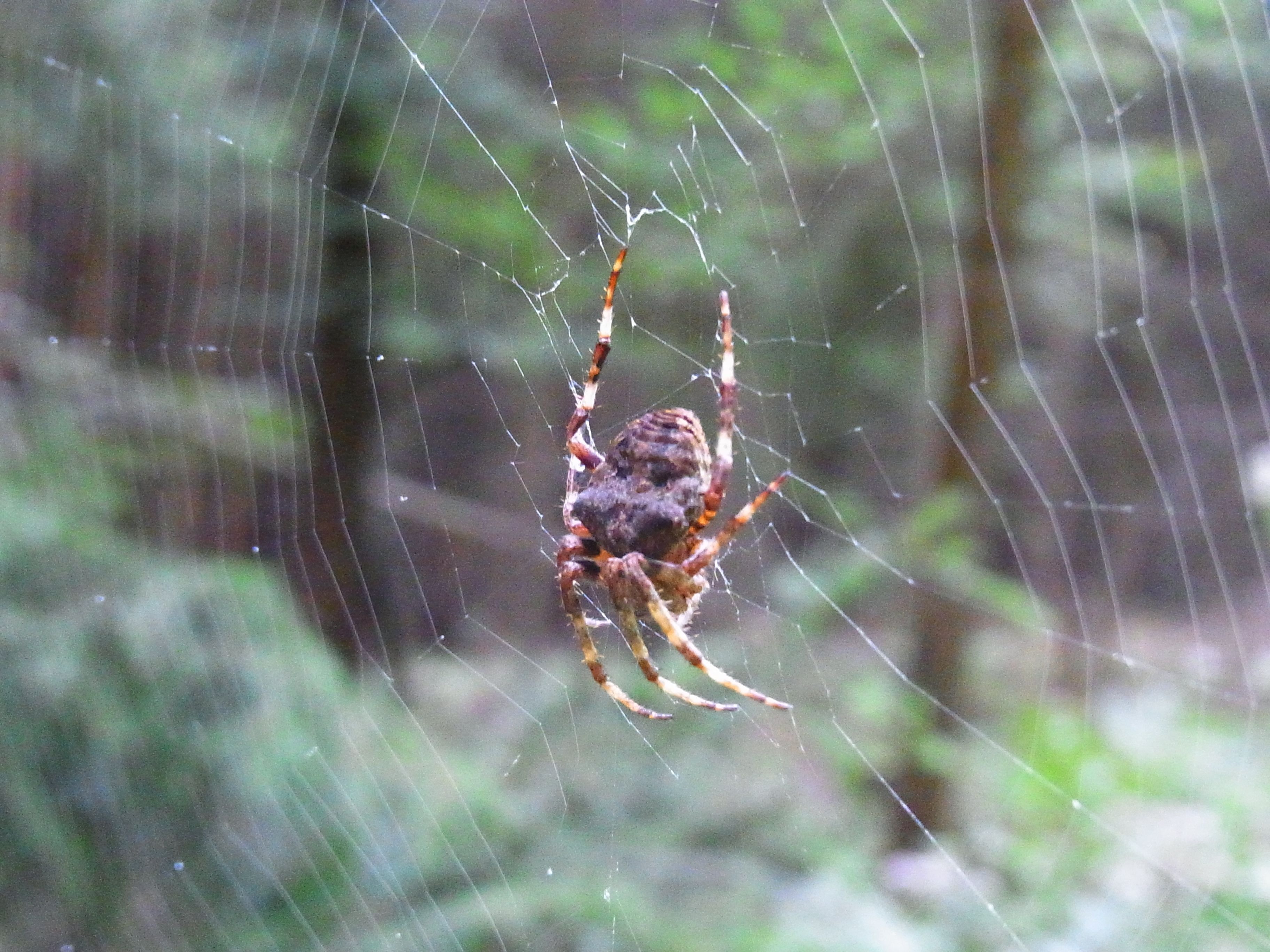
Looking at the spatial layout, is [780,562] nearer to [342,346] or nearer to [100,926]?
[342,346]

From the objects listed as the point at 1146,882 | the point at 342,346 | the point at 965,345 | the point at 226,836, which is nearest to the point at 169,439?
the point at 342,346

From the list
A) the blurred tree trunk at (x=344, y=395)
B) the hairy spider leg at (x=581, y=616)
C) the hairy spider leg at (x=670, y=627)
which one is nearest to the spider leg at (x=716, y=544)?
the hairy spider leg at (x=670, y=627)

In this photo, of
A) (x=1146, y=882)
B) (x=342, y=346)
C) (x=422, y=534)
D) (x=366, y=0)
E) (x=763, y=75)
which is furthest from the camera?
(x=422, y=534)

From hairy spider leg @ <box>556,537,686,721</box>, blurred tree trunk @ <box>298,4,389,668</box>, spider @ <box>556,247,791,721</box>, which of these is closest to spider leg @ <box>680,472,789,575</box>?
spider @ <box>556,247,791,721</box>

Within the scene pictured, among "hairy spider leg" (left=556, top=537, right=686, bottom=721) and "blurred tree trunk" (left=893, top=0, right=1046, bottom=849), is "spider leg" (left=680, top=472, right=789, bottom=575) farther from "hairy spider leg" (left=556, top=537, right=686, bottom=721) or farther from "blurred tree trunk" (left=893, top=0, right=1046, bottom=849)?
"blurred tree trunk" (left=893, top=0, right=1046, bottom=849)

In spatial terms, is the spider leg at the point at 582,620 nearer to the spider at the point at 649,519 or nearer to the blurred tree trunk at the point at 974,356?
the spider at the point at 649,519
